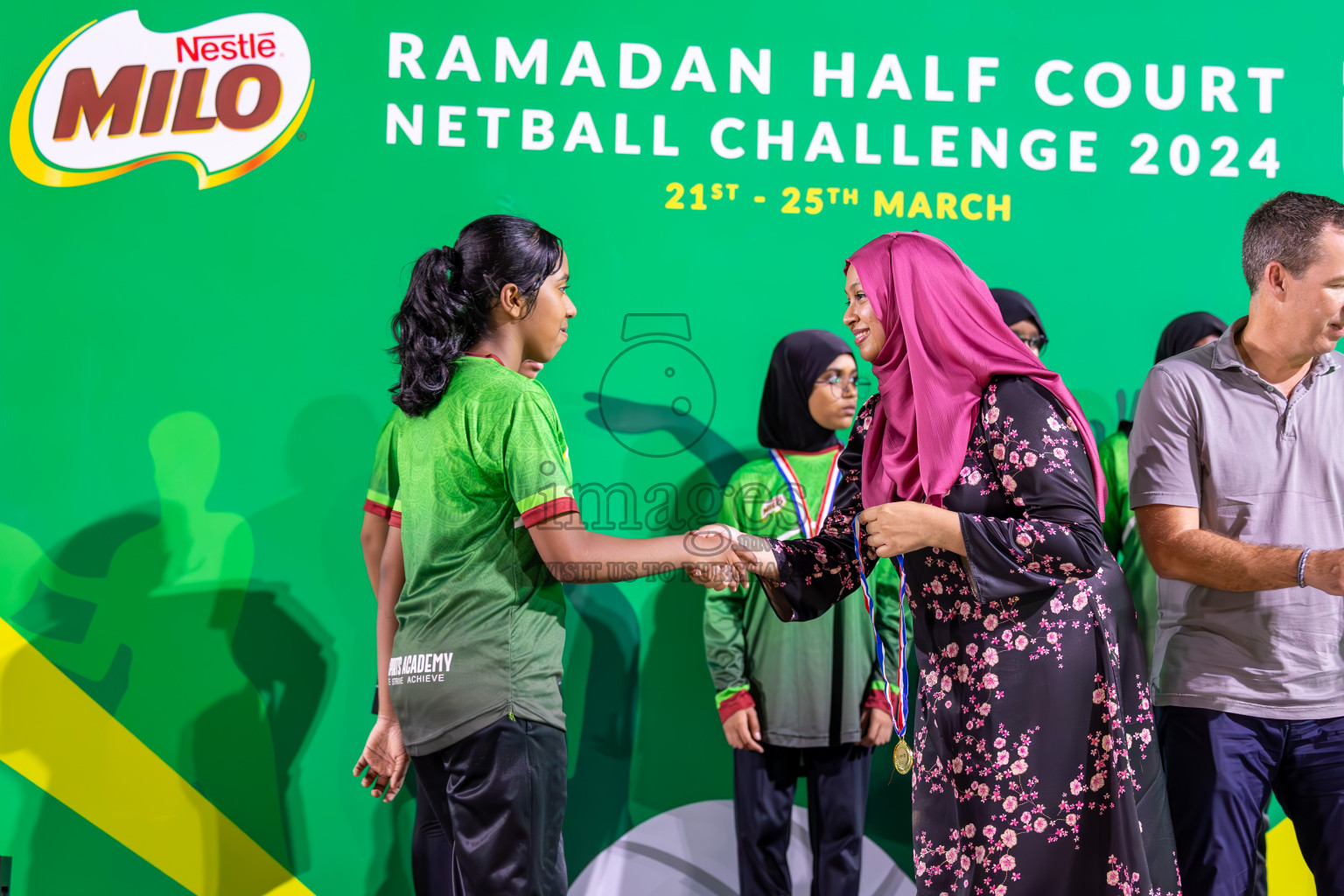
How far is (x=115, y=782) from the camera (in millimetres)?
2834

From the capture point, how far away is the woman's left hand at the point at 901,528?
1572 millimetres

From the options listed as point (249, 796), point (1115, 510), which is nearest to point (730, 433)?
point (1115, 510)

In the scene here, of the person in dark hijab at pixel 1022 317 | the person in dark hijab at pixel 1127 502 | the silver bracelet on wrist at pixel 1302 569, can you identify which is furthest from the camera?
the person in dark hijab at pixel 1022 317

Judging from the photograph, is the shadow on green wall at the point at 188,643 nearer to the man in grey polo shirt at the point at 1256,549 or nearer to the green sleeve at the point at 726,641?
the green sleeve at the point at 726,641

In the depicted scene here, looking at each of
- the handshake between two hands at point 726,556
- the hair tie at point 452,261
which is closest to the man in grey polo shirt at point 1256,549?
the handshake between two hands at point 726,556

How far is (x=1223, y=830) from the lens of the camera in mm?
1813

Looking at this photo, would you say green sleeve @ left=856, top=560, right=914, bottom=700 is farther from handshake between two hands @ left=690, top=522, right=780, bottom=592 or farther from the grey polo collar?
the grey polo collar

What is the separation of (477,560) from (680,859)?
5.12 ft

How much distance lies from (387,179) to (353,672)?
58.3 inches

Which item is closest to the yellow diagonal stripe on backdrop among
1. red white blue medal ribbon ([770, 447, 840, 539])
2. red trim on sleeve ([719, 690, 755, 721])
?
red trim on sleeve ([719, 690, 755, 721])

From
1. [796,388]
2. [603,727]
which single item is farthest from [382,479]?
[796,388]

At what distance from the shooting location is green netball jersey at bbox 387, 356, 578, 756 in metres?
1.78

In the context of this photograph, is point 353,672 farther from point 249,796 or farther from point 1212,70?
point 1212,70

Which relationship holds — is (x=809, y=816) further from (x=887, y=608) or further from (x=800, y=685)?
(x=887, y=608)
